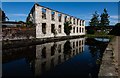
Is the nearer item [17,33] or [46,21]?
[17,33]

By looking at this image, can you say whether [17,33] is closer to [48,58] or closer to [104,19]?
[48,58]

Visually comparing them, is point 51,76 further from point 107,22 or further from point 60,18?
point 107,22

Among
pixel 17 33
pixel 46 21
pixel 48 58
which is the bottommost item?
pixel 48 58

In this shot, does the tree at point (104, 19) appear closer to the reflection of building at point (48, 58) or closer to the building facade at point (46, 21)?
the building facade at point (46, 21)

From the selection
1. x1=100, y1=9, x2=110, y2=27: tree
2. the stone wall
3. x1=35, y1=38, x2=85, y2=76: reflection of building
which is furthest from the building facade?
x1=100, y1=9, x2=110, y2=27: tree

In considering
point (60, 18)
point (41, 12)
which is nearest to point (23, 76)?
point (41, 12)

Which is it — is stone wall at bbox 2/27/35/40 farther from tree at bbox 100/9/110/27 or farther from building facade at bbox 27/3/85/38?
tree at bbox 100/9/110/27

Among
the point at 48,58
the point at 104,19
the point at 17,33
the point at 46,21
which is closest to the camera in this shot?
the point at 48,58

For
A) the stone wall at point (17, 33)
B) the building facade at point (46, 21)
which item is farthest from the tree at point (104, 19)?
the stone wall at point (17, 33)

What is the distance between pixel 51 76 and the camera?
22.5 ft

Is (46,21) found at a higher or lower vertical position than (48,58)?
higher

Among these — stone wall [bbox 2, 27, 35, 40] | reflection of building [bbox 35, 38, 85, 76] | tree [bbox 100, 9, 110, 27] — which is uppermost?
tree [bbox 100, 9, 110, 27]

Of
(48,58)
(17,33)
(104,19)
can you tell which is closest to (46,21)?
(17,33)

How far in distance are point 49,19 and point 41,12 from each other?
114 inches
